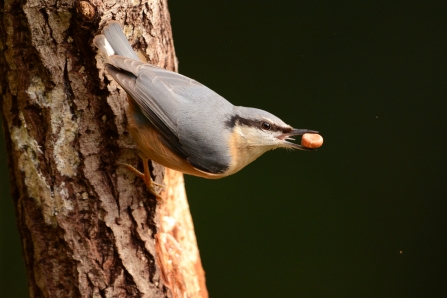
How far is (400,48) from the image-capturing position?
3.19m

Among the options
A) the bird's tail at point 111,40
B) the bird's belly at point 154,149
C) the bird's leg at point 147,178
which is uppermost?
the bird's tail at point 111,40

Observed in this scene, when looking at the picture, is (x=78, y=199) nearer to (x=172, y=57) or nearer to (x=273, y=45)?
(x=172, y=57)

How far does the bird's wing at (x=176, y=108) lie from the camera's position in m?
2.05

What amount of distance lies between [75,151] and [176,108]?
44cm

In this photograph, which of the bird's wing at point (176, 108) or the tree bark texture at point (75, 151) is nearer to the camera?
the tree bark texture at point (75, 151)

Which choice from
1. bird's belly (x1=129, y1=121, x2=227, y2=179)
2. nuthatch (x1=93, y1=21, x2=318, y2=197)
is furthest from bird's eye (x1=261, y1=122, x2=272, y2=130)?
bird's belly (x1=129, y1=121, x2=227, y2=179)

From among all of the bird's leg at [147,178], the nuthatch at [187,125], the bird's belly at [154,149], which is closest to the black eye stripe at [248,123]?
the nuthatch at [187,125]

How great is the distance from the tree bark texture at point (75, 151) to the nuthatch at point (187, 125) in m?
0.09

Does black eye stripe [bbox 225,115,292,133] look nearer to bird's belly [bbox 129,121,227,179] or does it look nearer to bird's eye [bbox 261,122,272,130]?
bird's eye [bbox 261,122,272,130]

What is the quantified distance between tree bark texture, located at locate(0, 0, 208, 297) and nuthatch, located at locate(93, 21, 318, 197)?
94 mm

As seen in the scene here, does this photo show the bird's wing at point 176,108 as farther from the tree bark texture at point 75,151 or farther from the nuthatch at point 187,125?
the tree bark texture at point 75,151

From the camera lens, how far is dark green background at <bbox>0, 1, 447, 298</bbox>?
3225mm

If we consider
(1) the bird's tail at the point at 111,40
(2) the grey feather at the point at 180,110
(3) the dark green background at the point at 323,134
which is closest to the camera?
(1) the bird's tail at the point at 111,40

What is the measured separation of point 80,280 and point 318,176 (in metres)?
1.89
